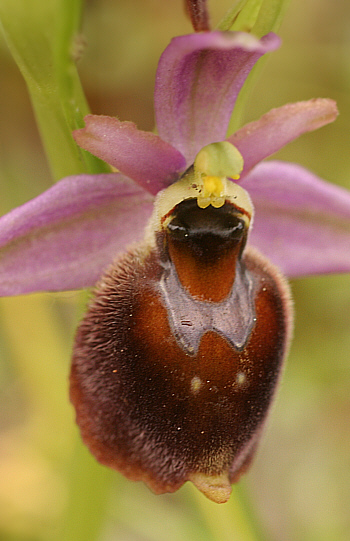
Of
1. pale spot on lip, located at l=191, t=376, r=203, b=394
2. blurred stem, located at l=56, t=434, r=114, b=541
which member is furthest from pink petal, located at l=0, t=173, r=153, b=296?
blurred stem, located at l=56, t=434, r=114, b=541

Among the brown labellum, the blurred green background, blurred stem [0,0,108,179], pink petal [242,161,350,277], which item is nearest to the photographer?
blurred stem [0,0,108,179]

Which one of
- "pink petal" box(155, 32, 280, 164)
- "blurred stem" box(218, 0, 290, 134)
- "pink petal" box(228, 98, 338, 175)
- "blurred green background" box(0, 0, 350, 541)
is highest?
"blurred stem" box(218, 0, 290, 134)

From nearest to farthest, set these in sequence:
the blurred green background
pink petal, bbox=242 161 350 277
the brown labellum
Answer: the brown labellum → pink petal, bbox=242 161 350 277 → the blurred green background

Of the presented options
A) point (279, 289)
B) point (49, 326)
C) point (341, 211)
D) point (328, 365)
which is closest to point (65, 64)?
point (279, 289)

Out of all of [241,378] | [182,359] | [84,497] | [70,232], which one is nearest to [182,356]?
[182,359]

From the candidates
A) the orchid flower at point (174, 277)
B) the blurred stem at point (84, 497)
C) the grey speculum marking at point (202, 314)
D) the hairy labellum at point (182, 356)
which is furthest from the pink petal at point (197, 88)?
the blurred stem at point (84, 497)

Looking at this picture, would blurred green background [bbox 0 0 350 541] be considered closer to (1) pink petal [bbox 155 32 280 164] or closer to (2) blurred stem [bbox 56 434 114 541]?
(2) blurred stem [bbox 56 434 114 541]

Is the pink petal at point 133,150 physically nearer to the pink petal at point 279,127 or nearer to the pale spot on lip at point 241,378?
the pink petal at point 279,127
